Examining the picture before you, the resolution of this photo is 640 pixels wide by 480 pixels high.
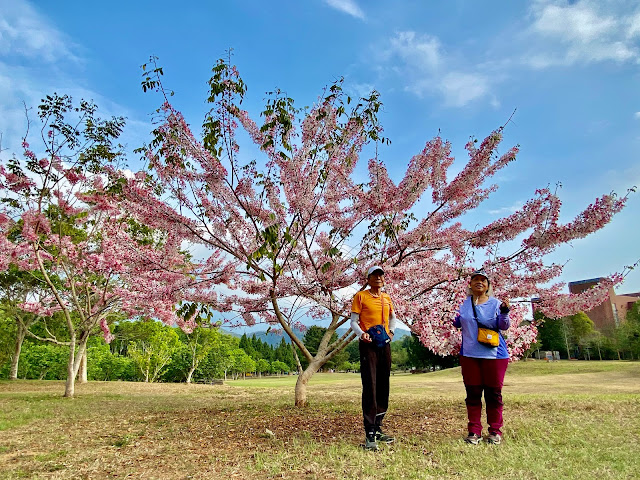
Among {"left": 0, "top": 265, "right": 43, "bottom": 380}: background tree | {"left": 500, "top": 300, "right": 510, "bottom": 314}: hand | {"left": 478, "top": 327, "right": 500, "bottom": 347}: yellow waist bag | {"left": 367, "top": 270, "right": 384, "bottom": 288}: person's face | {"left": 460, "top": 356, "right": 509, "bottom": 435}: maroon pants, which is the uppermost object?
{"left": 0, "top": 265, "right": 43, "bottom": 380}: background tree

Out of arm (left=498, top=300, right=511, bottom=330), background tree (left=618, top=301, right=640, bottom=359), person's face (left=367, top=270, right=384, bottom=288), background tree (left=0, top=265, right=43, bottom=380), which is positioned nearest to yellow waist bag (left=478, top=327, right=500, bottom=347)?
arm (left=498, top=300, right=511, bottom=330)

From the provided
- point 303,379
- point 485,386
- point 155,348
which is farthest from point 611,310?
point 485,386

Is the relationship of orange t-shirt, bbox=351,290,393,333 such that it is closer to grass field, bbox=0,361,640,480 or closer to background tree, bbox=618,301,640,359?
grass field, bbox=0,361,640,480

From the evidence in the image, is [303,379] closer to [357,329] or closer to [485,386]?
[357,329]

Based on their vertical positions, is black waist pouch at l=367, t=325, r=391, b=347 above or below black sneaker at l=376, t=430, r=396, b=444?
above

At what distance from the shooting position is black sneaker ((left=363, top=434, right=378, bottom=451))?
4.27 m

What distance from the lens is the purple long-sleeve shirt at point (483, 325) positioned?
14.4 feet

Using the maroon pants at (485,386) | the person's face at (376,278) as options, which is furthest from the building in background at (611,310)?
the person's face at (376,278)

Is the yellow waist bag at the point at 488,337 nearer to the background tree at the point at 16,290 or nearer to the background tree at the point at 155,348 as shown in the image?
the background tree at the point at 16,290

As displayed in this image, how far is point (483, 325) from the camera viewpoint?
4422 mm

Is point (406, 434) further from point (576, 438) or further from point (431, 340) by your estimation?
point (576, 438)

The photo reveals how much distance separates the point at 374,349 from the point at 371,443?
949mm

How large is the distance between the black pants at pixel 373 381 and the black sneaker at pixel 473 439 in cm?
92

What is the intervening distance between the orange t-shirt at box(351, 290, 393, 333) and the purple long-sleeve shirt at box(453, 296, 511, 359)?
33.7 inches
